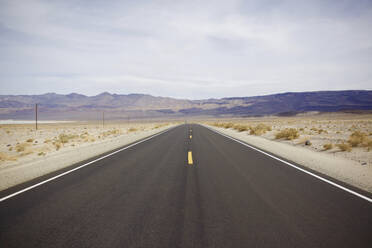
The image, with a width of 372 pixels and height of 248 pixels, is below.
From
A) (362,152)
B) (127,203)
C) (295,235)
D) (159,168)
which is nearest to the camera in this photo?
(295,235)

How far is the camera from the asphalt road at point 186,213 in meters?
3.25

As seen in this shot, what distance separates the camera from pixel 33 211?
424 centimetres

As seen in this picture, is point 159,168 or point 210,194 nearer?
point 210,194

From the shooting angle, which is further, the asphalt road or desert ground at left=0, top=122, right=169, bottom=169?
desert ground at left=0, top=122, right=169, bottom=169

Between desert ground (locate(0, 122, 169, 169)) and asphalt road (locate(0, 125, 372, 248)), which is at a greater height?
asphalt road (locate(0, 125, 372, 248))

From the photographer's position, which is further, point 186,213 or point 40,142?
point 40,142

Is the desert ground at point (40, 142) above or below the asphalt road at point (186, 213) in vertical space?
below

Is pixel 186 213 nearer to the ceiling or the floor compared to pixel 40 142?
nearer to the ceiling

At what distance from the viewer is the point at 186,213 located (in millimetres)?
4098

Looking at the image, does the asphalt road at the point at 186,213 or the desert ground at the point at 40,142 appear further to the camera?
the desert ground at the point at 40,142

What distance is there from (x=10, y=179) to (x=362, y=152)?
45.2ft

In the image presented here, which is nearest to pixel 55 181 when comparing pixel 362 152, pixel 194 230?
pixel 194 230

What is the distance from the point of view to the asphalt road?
3.25 m

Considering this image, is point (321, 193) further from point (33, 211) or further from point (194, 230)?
point (33, 211)
